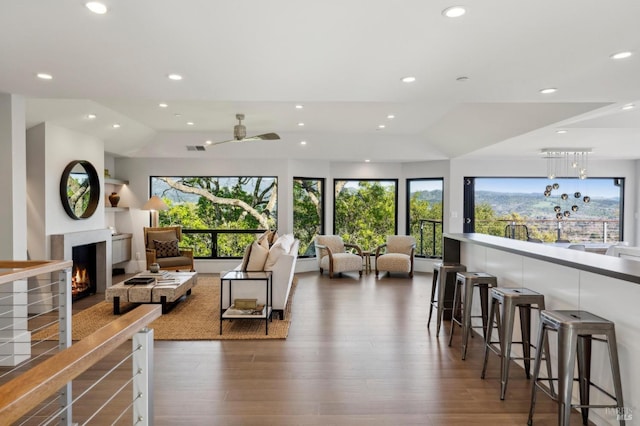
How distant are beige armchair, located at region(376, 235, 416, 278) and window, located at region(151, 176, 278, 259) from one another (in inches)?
96.4

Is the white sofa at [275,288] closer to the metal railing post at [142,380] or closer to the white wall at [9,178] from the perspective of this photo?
the white wall at [9,178]

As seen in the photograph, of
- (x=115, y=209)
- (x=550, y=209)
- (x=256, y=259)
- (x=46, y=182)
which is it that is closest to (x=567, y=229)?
(x=550, y=209)

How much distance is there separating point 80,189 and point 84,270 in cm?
136

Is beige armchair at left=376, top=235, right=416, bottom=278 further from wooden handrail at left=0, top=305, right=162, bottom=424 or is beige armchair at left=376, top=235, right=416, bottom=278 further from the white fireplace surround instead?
wooden handrail at left=0, top=305, right=162, bottom=424

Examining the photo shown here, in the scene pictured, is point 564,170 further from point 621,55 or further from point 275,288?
point 275,288

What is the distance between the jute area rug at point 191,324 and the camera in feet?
14.2

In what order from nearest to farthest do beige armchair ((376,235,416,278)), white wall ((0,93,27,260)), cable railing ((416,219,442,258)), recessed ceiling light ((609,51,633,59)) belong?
recessed ceiling light ((609,51,633,59)) < white wall ((0,93,27,260)) < beige armchair ((376,235,416,278)) < cable railing ((416,219,442,258))

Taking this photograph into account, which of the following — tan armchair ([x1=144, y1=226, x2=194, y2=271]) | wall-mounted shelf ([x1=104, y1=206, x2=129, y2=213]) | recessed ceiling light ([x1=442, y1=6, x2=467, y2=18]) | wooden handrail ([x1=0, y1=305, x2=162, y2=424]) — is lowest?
tan armchair ([x1=144, y1=226, x2=194, y2=271])

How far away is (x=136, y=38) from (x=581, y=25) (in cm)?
267

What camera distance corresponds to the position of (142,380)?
1.45 metres

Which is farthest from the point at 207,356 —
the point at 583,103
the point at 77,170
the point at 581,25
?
the point at 583,103

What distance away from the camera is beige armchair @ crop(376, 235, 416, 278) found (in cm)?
816

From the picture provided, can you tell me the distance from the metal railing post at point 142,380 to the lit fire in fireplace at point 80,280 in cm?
566

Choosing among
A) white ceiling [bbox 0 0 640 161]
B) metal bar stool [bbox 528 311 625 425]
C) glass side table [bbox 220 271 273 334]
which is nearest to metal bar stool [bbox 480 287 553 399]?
metal bar stool [bbox 528 311 625 425]
